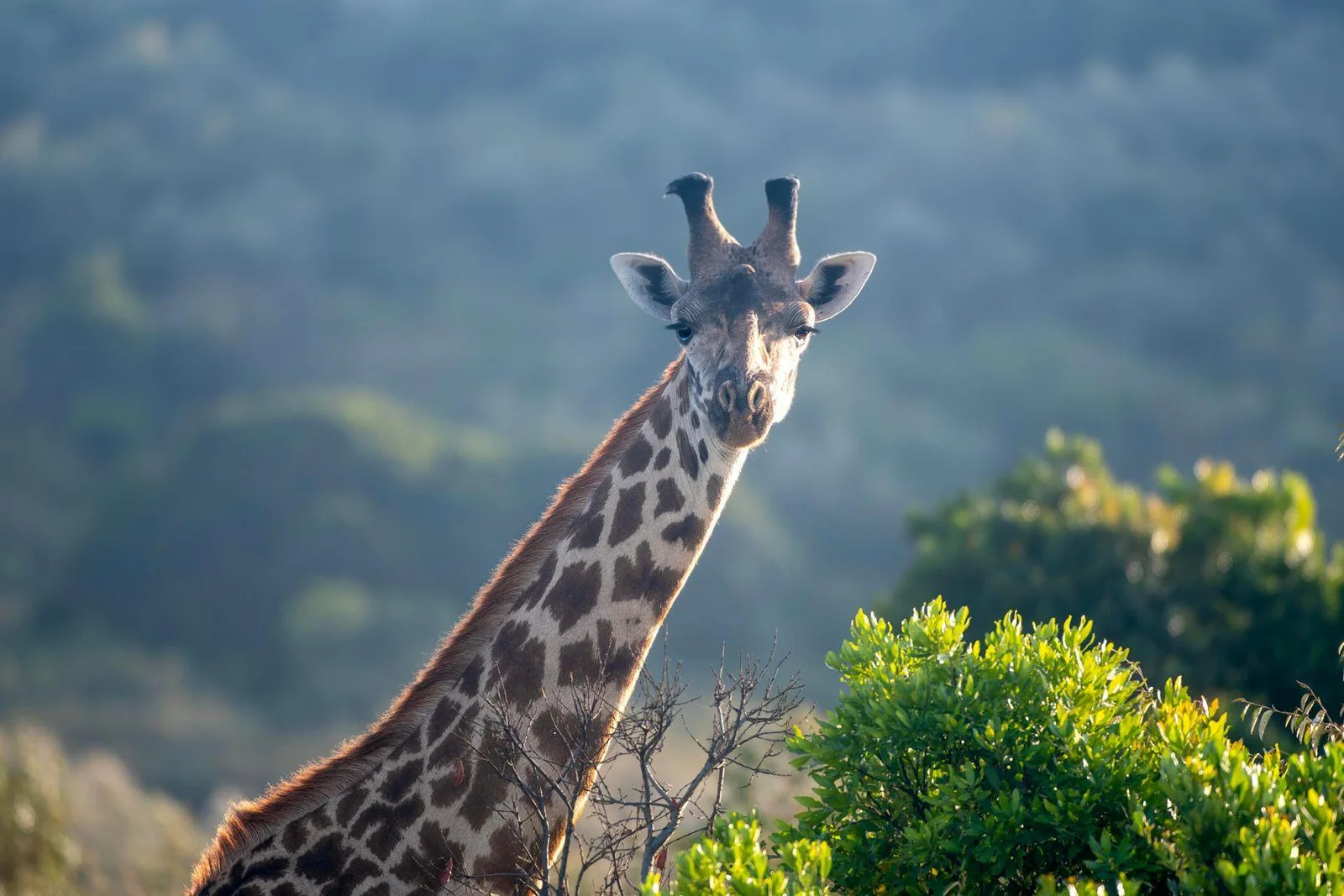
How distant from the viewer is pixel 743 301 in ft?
23.5

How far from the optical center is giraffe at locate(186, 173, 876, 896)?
20.7 ft

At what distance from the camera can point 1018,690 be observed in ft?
19.1

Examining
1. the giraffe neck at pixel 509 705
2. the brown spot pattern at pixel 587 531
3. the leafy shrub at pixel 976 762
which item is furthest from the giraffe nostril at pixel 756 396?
the leafy shrub at pixel 976 762

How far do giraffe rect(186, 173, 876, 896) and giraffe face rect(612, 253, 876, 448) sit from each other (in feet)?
0.05

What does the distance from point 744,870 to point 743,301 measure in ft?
11.3

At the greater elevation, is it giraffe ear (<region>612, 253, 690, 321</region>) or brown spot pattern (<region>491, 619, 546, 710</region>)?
giraffe ear (<region>612, 253, 690, 321</region>)

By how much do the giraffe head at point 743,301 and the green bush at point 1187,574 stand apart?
1484 centimetres

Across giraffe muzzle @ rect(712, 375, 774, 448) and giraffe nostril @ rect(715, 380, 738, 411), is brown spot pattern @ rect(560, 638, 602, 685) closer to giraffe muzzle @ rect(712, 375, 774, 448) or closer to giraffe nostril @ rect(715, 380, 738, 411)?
giraffe muzzle @ rect(712, 375, 774, 448)

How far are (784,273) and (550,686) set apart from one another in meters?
3.02

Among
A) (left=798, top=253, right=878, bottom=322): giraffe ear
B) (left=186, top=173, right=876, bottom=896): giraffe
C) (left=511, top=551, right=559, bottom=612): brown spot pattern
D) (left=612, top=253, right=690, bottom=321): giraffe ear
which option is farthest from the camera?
(left=798, top=253, right=878, bottom=322): giraffe ear

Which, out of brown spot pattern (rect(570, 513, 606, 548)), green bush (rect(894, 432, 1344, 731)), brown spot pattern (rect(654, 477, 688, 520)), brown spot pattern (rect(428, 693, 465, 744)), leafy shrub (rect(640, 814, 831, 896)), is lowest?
leafy shrub (rect(640, 814, 831, 896))

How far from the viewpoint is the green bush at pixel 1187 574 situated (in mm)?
20688

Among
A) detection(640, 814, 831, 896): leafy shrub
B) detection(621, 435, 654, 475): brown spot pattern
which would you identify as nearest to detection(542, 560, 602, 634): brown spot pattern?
detection(621, 435, 654, 475): brown spot pattern

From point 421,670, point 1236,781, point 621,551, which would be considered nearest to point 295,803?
point 421,670
